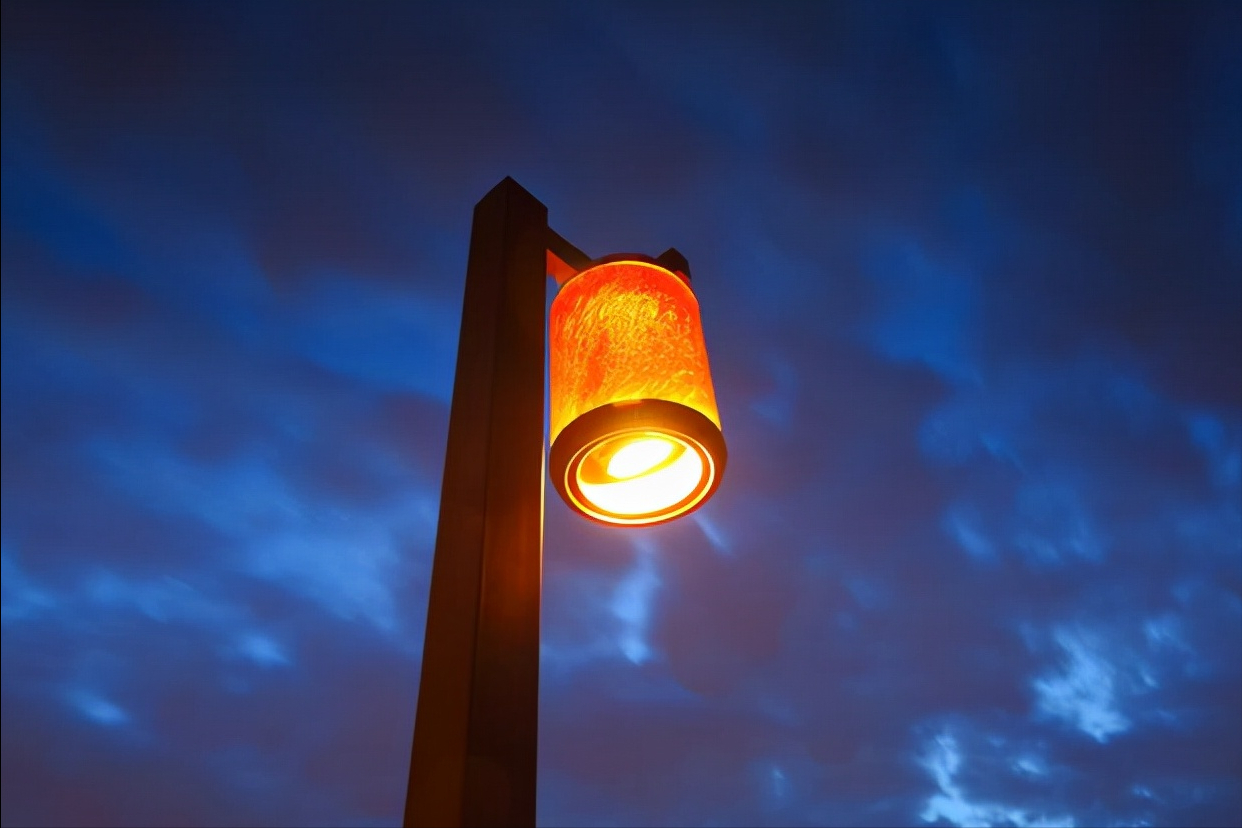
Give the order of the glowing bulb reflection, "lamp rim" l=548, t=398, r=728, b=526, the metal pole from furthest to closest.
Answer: the glowing bulb reflection
"lamp rim" l=548, t=398, r=728, b=526
the metal pole

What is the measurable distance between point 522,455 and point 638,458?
0.49m

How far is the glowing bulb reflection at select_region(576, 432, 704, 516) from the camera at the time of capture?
82.5 inches

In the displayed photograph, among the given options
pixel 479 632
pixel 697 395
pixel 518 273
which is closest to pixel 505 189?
pixel 518 273

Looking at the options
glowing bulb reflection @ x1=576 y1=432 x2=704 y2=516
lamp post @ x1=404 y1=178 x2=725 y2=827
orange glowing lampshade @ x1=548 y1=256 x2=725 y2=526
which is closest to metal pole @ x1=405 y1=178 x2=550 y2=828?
lamp post @ x1=404 y1=178 x2=725 y2=827

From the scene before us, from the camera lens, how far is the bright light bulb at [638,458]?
2.19 meters

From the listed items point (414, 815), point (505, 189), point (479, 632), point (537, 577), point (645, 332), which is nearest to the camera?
point (414, 815)

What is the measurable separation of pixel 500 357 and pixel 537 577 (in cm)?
59

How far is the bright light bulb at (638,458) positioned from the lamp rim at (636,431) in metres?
0.17

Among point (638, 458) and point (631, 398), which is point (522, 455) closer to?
point (631, 398)

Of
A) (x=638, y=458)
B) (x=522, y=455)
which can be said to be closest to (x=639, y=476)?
(x=638, y=458)

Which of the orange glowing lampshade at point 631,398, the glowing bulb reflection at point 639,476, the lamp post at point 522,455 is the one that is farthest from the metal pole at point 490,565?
the glowing bulb reflection at point 639,476

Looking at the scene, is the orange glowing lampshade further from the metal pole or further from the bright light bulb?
the metal pole

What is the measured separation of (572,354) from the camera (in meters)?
2.15

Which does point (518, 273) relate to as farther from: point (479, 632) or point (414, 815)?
point (414, 815)
